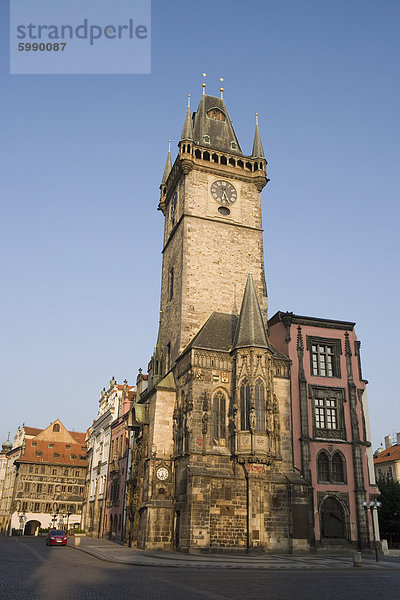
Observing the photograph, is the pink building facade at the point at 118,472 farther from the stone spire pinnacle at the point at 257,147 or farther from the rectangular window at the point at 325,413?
the stone spire pinnacle at the point at 257,147

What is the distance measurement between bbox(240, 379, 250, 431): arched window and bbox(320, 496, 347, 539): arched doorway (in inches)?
299

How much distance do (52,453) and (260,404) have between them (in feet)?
188

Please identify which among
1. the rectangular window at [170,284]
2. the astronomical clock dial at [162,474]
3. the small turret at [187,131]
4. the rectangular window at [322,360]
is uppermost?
the small turret at [187,131]

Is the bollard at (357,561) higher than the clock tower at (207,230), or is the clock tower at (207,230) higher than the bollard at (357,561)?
the clock tower at (207,230)

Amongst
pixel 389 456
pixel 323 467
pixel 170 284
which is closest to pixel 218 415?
pixel 323 467

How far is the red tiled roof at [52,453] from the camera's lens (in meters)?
76.0

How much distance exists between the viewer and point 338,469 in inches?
1302

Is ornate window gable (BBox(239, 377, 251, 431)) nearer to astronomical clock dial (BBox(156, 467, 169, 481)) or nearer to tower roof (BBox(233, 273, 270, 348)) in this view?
tower roof (BBox(233, 273, 270, 348))

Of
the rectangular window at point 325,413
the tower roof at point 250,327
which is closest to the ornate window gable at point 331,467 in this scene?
the rectangular window at point 325,413

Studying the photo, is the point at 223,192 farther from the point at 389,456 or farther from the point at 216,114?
the point at 389,456

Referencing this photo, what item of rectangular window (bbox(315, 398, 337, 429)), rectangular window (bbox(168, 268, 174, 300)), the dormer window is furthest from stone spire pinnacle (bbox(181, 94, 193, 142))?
rectangular window (bbox(315, 398, 337, 429))

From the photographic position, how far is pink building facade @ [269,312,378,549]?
31.8 metres

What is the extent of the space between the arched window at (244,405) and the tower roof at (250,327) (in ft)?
7.92

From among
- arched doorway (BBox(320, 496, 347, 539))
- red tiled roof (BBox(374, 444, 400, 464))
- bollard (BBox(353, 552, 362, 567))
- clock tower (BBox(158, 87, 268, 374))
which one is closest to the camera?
bollard (BBox(353, 552, 362, 567))
